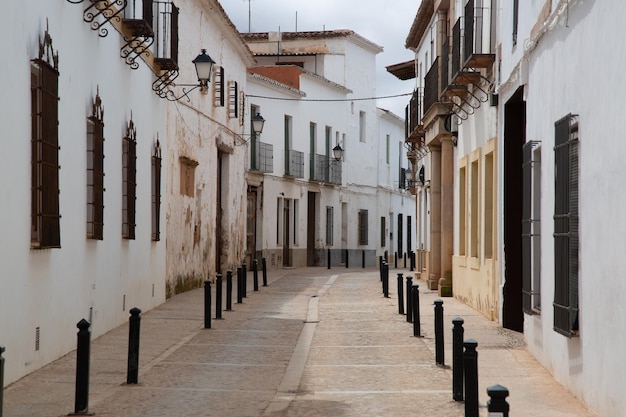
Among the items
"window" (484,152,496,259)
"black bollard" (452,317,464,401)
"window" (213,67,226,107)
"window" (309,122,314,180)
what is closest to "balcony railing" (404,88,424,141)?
"window" (213,67,226,107)

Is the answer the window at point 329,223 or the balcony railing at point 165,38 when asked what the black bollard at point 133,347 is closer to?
the balcony railing at point 165,38

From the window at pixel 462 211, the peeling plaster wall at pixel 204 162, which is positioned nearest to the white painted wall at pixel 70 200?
the peeling plaster wall at pixel 204 162

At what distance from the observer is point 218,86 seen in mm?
28094

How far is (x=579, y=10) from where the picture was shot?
937 centimetres

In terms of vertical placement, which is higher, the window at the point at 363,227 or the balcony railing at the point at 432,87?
the balcony railing at the point at 432,87

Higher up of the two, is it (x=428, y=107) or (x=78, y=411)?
(x=428, y=107)

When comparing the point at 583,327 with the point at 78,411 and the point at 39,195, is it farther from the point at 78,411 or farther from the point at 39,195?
the point at 39,195

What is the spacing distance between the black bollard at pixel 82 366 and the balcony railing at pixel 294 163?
29.7 m

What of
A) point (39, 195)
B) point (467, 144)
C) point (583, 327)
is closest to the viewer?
point (583, 327)

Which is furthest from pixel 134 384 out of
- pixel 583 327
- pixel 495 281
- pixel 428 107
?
pixel 428 107

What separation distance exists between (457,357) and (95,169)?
21.9 feet

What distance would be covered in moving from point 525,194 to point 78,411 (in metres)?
6.32

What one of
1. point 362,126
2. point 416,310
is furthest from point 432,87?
point 362,126

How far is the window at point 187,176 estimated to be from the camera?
76.8ft
